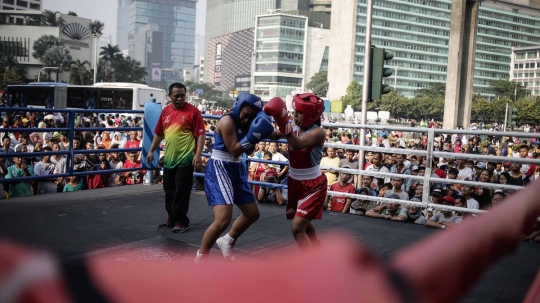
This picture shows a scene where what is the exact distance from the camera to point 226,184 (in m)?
5.16

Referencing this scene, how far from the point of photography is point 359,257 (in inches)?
27.3

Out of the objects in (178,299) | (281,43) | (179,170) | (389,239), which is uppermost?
(281,43)

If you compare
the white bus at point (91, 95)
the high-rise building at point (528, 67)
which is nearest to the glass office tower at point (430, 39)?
the high-rise building at point (528, 67)

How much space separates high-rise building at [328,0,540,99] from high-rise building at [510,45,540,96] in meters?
8.84

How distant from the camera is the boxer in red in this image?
5.13 meters

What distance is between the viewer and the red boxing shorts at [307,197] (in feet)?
16.9

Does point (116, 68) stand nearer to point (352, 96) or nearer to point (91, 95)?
point (352, 96)

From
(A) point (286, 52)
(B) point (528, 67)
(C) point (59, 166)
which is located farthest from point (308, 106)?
(A) point (286, 52)

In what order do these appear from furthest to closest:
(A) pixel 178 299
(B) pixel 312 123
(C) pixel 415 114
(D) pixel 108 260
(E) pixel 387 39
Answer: (E) pixel 387 39 → (C) pixel 415 114 → (B) pixel 312 123 → (D) pixel 108 260 → (A) pixel 178 299

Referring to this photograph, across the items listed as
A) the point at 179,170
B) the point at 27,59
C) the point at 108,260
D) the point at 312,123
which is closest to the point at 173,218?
the point at 179,170

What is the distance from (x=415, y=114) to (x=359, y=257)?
383ft

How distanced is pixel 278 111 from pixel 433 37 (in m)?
146

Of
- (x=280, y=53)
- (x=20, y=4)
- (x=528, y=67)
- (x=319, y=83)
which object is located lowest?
(x=319, y=83)

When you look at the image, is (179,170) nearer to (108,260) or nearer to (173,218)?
(173,218)
